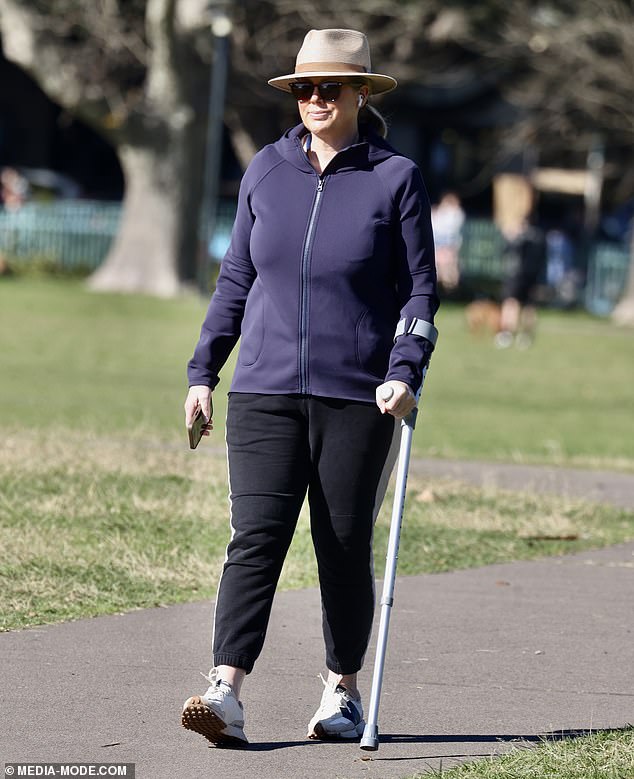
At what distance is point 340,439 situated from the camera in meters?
4.87

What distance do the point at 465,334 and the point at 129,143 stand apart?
6667 mm

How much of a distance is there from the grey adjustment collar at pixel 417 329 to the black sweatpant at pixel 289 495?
25cm

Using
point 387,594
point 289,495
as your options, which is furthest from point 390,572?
point 289,495

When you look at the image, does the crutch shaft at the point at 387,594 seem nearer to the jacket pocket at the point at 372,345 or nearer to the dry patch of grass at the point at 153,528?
the jacket pocket at the point at 372,345

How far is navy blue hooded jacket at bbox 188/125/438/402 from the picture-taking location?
15.8 ft

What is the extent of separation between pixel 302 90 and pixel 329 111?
111 millimetres

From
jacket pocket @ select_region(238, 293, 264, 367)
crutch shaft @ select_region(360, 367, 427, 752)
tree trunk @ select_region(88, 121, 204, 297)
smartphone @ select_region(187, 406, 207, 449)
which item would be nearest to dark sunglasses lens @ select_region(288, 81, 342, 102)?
jacket pocket @ select_region(238, 293, 264, 367)

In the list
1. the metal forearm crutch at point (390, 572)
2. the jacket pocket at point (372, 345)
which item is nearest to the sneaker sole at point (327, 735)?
the metal forearm crutch at point (390, 572)

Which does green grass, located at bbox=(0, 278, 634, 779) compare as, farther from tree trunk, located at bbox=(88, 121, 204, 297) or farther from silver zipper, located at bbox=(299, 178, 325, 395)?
tree trunk, located at bbox=(88, 121, 204, 297)

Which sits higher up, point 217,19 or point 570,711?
point 217,19

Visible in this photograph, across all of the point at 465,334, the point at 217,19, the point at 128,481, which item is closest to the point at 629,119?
the point at 465,334

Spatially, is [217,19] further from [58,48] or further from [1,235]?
[1,235]

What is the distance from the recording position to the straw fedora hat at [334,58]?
192 inches

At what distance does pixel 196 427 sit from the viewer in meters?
5.07
